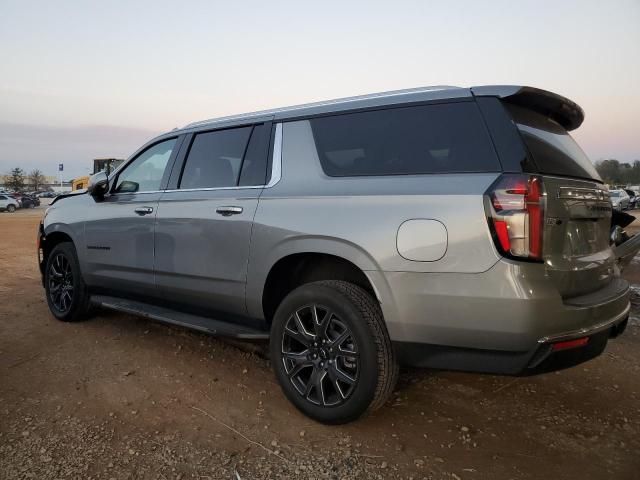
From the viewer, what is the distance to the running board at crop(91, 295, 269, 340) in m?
3.33

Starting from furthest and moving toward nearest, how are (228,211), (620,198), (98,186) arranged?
(620,198)
(98,186)
(228,211)

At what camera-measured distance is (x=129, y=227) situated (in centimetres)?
427

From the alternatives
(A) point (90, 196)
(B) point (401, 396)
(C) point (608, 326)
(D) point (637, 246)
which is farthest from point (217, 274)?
(D) point (637, 246)

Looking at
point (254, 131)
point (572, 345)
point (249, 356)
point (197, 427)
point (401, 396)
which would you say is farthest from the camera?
point (249, 356)

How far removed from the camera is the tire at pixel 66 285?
15.9 ft

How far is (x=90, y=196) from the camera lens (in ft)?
15.8

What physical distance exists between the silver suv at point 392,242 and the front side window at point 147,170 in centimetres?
40

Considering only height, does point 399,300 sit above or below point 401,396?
above

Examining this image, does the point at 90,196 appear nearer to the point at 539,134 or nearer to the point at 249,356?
the point at 249,356

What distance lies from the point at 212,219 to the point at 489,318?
2.03 metres

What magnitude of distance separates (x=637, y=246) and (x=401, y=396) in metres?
2.11

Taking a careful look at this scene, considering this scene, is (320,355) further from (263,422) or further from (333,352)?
(263,422)

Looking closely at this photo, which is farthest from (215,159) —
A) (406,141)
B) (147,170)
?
(406,141)

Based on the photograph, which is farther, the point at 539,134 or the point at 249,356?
the point at 249,356
